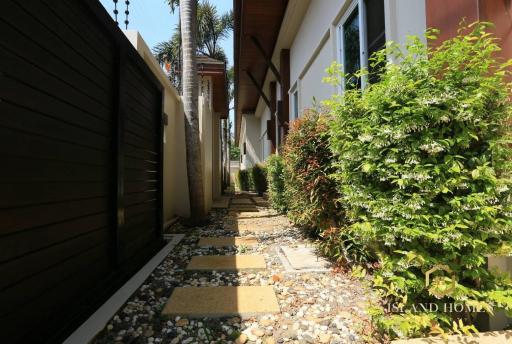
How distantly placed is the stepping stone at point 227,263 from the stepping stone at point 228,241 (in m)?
0.65

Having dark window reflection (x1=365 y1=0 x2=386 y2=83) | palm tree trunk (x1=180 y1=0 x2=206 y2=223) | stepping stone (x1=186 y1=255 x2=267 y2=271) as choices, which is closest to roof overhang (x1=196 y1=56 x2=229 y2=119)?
palm tree trunk (x1=180 y1=0 x2=206 y2=223)

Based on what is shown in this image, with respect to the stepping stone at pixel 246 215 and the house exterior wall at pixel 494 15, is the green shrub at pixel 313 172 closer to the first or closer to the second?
the house exterior wall at pixel 494 15

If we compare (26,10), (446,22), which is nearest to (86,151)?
(26,10)

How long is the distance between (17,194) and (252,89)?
12.2 m

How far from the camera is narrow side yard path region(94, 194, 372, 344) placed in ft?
6.33

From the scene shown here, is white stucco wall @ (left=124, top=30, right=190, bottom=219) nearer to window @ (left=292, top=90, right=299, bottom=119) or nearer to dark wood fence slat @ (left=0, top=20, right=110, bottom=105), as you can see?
window @ (left=292, top=90, right=299, bottom=119)

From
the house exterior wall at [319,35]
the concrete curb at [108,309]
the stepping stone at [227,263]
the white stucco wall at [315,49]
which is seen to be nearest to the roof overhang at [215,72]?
the house exterior wall at [319,35]

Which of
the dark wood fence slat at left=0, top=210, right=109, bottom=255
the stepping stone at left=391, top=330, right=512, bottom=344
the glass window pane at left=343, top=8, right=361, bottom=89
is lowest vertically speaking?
the stepping stone at left=391, top=330, right=512, bottom=344

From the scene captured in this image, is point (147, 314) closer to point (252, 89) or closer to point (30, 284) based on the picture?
point (30, 284)

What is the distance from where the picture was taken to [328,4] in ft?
16.9

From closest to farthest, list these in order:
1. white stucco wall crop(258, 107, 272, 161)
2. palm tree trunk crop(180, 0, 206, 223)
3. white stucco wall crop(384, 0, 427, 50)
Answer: white stucco wall crop(384, 0, 427, 50)
palm tree trunk crop(180, 0, 206, 223)
white stucco wall crop(258, 107, 272, 161)

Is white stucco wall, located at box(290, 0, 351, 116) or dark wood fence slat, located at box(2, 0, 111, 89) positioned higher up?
white stucco wall, located at box(290, 0, 351, 116)

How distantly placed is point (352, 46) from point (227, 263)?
11.5 feet

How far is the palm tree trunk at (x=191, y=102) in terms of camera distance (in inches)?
208
